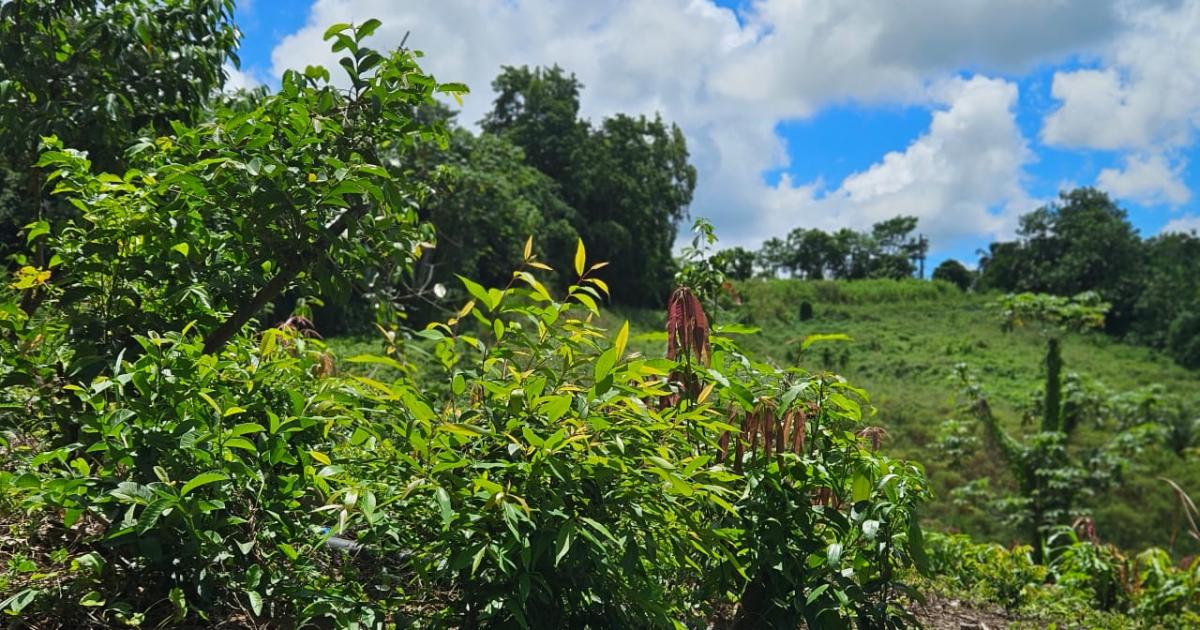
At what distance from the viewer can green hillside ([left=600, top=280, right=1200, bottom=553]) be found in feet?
31.2

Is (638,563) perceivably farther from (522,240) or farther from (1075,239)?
(1075,239)

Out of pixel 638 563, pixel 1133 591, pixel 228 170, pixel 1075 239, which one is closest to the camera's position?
pixel 638 563

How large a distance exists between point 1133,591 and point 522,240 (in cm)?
1367

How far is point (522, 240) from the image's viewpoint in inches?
664

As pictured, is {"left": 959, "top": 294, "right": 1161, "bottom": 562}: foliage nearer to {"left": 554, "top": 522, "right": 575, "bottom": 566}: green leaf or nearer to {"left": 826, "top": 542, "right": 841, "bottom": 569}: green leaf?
{"left": 826, "top": 542, "right": 841, "bottom": 569}: green leaf

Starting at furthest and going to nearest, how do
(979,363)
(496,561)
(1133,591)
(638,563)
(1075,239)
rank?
(1075,239) → (979,363) → (1133,591) → (638,563) → (496,561)

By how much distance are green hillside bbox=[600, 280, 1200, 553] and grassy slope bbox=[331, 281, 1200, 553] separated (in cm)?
3

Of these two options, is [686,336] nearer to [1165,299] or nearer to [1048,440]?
[1048,440]

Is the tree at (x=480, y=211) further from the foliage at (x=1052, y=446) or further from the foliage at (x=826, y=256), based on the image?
the foliage at (x=826, y=256)

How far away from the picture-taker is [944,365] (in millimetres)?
19750

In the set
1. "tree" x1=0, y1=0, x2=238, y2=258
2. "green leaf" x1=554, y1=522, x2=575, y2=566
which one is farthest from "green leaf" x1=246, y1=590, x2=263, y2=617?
"tree" x1=0, y1=0, x2=238, y2=258

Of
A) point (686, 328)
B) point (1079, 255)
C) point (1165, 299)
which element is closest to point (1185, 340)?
point (1165, 299)

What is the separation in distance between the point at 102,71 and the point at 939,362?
782 inches

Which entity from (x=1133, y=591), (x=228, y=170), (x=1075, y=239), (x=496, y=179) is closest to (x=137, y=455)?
(x=228, y=170)
